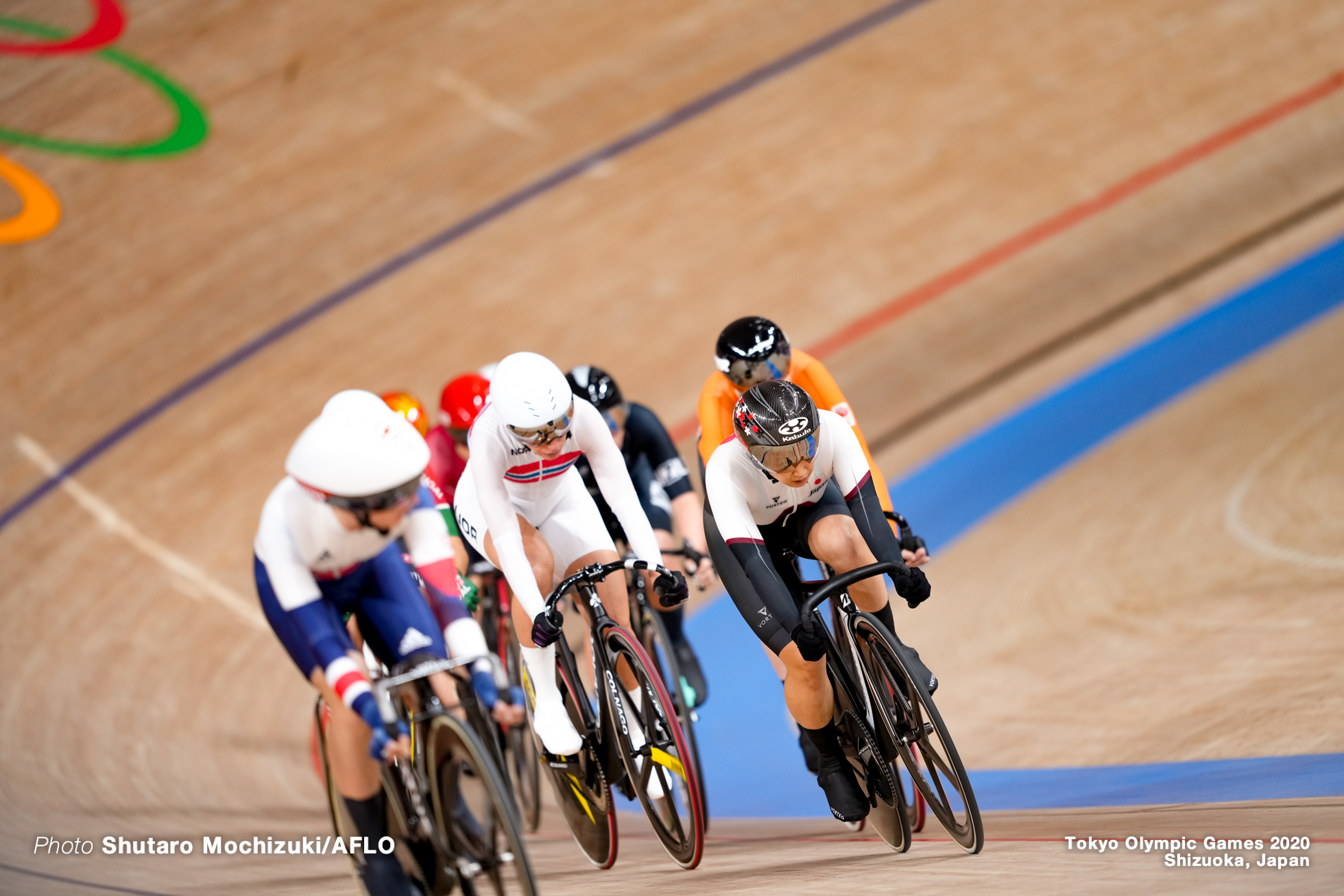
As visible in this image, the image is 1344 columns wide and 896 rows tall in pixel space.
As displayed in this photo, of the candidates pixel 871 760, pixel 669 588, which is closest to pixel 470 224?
pixel 669 588

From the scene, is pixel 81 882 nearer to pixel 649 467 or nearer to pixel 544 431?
pixel 544 431

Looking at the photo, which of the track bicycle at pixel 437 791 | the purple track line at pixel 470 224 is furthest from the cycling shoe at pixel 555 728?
the purple track line at pixel 470 224

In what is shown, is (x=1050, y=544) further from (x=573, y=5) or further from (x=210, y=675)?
(x=573, y=5)

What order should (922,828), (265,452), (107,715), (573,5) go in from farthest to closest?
(573,5)
(265,452)
(107,715)
(922,828)

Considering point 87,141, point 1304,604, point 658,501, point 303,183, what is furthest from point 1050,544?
point 87,141

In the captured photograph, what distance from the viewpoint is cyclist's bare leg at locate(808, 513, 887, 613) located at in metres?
2.71

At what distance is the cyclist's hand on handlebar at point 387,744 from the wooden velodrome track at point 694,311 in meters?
0.85

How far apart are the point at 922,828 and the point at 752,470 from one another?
1.12 meters

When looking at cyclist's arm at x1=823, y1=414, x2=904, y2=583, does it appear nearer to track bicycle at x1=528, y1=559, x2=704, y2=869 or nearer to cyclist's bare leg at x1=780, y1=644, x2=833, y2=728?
cyclist's bare leg at x1=780, y1=644, x2=833, y2=728

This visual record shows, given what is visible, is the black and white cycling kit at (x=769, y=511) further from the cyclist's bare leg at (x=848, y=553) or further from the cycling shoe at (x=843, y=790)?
the cycling shoe at (x=843, y=790)

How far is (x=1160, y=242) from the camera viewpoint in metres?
6.48

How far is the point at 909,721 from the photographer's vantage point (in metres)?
2.57

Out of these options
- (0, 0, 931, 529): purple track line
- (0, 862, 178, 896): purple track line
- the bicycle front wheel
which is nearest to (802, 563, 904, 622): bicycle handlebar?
the bicycle front wheel

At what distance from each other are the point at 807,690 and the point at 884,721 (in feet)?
0.61
